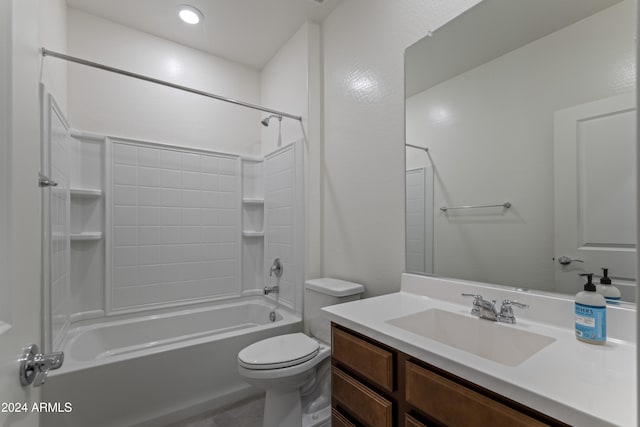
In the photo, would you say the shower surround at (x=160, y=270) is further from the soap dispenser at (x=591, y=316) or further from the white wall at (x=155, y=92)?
the soap dispenser at (x=591, y=316)

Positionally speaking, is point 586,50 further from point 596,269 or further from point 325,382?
point 325,382

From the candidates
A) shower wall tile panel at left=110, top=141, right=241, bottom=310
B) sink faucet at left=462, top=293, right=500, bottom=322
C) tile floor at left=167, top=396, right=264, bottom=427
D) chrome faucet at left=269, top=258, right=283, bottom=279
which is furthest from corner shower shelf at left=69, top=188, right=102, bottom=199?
sink faucet at left=462, top=293, right=500, bottom=322

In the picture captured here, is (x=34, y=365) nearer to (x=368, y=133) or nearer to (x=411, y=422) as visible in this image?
(x=411, y=422)

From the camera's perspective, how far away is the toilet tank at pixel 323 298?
1.78m

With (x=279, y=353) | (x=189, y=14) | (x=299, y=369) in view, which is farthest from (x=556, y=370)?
(x=189, y=14)

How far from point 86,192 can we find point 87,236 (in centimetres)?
33

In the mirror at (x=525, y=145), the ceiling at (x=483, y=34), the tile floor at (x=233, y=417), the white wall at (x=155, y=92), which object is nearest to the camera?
A: the mirror at (x=525, y=145)

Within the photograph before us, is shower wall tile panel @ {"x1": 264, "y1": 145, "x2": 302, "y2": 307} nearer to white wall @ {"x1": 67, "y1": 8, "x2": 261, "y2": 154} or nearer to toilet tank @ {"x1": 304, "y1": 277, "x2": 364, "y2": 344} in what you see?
toilet tank @ {"x1": 304, "y1": 277, "x2": 364, "y2": 344}

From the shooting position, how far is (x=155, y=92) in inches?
97.1

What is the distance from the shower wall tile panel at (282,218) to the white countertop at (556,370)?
4.32 ft

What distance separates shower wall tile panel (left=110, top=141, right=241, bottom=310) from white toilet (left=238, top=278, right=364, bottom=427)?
117 centimetres

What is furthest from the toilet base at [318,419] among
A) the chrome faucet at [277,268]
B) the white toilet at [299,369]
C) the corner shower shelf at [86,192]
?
the corner shower shelf at [86,192]

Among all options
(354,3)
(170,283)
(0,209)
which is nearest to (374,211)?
(354,3)

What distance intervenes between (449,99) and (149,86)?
2.41 meters
